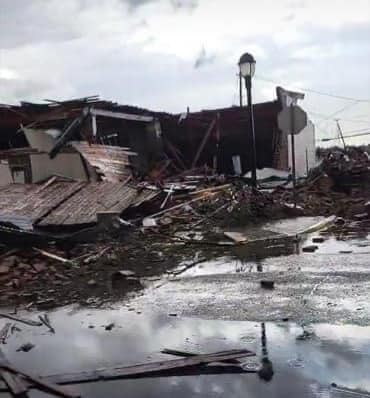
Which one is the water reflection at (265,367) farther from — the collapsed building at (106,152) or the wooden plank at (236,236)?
the collapsed building at (106,152)

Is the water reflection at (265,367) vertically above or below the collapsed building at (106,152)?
below

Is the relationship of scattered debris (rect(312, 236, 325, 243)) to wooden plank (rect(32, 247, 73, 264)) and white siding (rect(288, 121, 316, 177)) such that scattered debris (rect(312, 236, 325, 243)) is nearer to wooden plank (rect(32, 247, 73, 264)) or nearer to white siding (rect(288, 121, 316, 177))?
wooden plank (rect(32, 247, 73, 264))

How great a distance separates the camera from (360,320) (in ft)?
21.7

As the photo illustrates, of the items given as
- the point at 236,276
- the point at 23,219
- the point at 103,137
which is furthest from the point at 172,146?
the point at 236,276

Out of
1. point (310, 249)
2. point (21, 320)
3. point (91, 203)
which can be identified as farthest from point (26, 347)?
point (91, 203)

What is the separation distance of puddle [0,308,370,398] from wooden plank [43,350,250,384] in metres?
0.11

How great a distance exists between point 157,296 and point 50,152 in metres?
12.3

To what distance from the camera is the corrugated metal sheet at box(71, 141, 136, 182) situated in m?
19.2

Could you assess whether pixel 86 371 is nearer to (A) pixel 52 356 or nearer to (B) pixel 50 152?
(A) pixel 52 356

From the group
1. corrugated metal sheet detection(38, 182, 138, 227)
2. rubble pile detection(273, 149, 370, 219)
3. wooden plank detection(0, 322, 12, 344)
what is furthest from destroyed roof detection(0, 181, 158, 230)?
wooden plank detection(0, 322, 12, 344)

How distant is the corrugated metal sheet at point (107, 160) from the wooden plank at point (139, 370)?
13602 mm

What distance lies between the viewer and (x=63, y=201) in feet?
49.3

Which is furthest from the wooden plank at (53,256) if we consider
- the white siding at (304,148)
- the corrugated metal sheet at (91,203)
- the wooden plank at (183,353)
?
the white siding at (304,148)

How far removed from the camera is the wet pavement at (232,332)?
499cm
